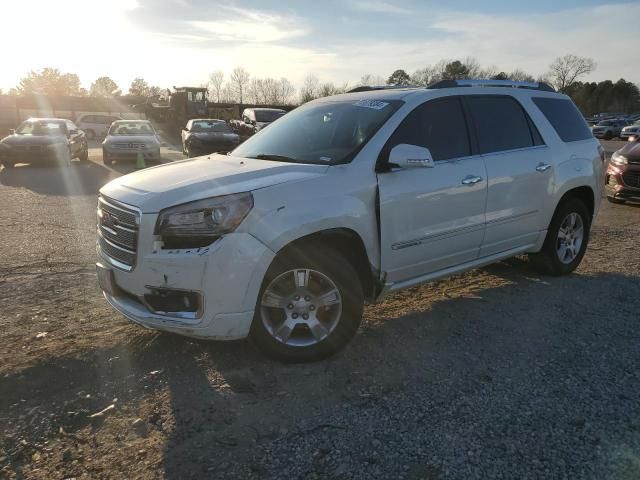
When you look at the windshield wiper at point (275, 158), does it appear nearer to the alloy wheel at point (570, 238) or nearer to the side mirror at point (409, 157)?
A: the side mirror at point (409, 157)

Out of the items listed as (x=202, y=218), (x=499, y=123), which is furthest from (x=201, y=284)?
(x=499, y=123)

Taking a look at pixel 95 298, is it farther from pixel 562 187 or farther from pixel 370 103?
pixel 562 187

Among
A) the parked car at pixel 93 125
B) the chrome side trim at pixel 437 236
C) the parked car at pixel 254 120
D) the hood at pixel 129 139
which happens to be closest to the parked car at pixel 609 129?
the parked car at pixel 254 120

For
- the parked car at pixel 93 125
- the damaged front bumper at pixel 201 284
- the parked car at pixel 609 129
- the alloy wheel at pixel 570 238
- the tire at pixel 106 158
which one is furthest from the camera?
the parked car at pixel 609 129

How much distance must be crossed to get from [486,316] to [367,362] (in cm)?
142

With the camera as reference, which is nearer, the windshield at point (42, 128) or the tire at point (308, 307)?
the tire at point (308, 307)

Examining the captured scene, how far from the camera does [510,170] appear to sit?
4.67 m

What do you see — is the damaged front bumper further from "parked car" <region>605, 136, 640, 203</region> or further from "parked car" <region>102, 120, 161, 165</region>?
"parked car" <region>102, 120, 161, 165</region>

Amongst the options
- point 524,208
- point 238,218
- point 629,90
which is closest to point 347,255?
point 238,218

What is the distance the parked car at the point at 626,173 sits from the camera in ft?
31.8

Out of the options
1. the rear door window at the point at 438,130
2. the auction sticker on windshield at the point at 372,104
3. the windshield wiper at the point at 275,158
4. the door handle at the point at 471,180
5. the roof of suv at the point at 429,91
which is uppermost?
the roof of suv at the point at 429,91

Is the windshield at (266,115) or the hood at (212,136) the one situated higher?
the windshield at (266,115)

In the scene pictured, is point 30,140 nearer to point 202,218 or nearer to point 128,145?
point 128,145

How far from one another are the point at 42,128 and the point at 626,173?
17.0m
